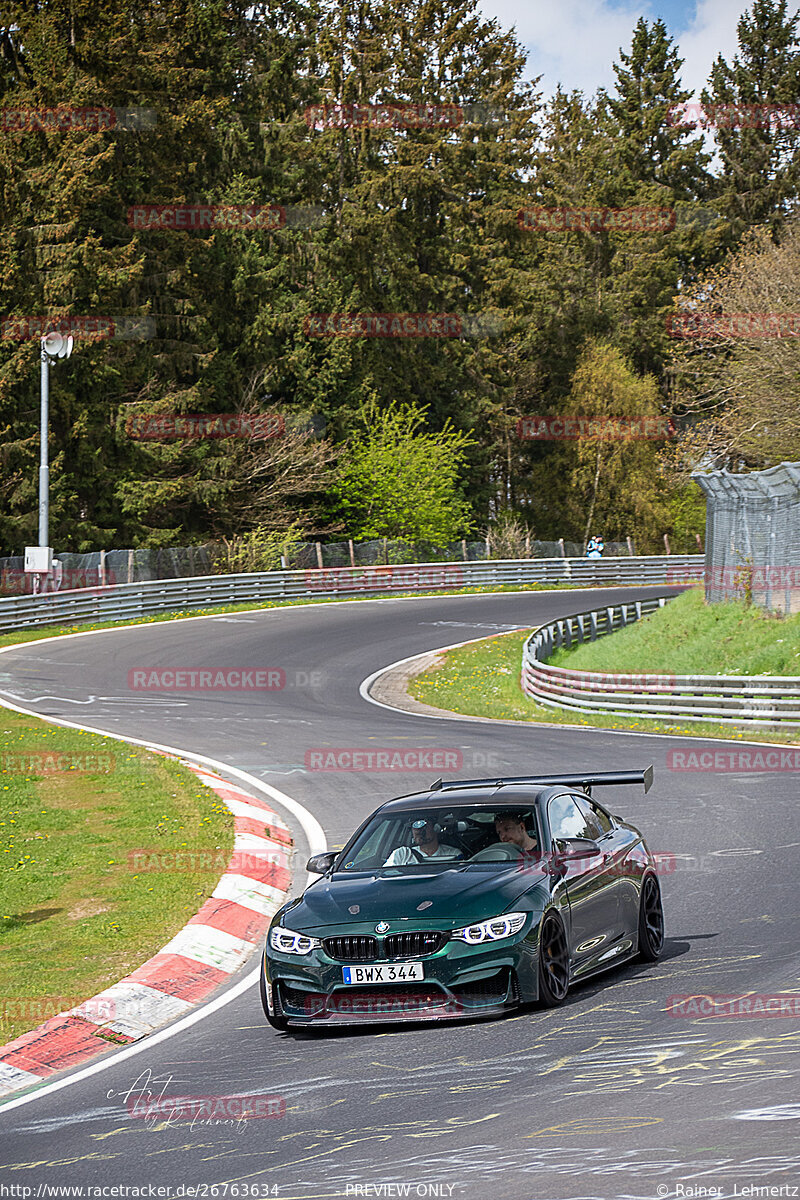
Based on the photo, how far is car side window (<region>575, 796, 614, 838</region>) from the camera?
996 centimetres

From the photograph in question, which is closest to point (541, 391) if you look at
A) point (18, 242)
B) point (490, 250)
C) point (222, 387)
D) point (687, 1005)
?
point (490, 250)

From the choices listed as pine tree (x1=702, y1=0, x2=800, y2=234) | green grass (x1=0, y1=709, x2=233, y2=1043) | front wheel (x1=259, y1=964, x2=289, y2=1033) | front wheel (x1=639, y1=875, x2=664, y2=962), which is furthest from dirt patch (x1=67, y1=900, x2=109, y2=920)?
pine tree (x1=702, y1=0, x2=800, y2=234)

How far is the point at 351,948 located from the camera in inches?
320

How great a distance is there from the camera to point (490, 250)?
80.5 meters

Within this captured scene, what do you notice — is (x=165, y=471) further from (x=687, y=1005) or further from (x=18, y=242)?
(x=687, y=1005)

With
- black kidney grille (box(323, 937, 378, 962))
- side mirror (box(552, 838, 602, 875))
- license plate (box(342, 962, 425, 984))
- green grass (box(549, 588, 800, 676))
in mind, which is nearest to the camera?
license plate (box(342, 962, 425, 984))

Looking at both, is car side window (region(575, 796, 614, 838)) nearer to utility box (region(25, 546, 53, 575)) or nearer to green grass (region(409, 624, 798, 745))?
green grass (region(409, 624, 798, 745))

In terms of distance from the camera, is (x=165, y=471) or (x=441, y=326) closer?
(x=165, y=471)

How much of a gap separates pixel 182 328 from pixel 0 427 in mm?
12174

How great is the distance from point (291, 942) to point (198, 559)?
40.6 metres

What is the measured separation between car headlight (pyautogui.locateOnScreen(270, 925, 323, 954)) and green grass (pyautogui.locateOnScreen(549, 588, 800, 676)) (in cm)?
2056

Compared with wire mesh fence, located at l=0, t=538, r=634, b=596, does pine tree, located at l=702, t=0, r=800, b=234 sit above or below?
above

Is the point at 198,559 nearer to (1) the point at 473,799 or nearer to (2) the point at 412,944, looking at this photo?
(1) the point at 473,799

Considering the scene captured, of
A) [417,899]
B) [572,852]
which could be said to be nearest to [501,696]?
[572,852]
